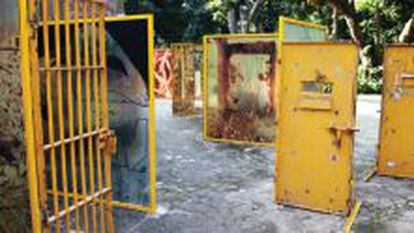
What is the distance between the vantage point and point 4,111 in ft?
11.0

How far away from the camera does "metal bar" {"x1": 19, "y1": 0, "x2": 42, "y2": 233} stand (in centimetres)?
278

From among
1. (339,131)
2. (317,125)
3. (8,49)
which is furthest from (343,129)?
(8,49)

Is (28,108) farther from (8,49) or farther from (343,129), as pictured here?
(343,129)

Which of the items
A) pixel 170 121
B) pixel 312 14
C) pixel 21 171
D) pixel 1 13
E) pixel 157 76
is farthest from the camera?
pixel 312 14

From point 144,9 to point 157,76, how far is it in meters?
7.56

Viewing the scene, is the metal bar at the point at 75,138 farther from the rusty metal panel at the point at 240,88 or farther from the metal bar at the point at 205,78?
the metal bar at the point at 205,78

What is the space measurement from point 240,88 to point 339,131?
4.01 meters

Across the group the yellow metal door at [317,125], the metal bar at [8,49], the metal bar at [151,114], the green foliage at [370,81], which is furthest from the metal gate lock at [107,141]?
the green foliage at [370,81]

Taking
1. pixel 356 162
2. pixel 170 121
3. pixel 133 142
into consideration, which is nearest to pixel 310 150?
pixel 133 142

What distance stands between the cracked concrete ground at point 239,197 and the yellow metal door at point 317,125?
0.27m

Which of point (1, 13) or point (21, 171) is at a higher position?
point (1, 13)


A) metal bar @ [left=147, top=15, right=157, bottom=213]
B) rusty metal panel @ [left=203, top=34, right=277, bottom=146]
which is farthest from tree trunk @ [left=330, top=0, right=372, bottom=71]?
metal bar @ [left=147, top=15, right=157, bottom=213]

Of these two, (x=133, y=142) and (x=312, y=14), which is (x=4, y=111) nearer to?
(x=133, y=142)

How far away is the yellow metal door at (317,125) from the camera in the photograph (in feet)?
15.8
